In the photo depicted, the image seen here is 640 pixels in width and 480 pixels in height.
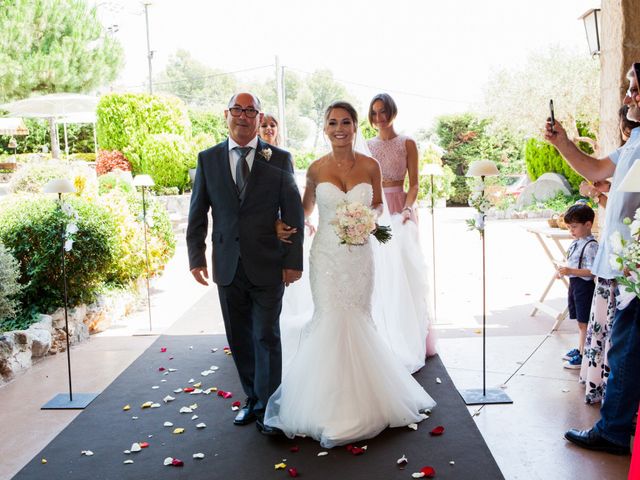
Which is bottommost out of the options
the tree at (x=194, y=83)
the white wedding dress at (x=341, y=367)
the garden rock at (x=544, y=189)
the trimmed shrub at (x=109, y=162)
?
the white wedding dress at (x=341, y=367)

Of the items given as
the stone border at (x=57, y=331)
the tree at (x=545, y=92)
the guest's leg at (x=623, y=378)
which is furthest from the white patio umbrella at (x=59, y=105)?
the guest's leg at (x=623, y=378)

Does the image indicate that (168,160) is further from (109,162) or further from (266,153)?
(266,153)

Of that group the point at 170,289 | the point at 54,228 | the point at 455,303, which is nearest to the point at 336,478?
the point at 54,228

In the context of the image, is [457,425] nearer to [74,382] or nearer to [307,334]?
[307,334]

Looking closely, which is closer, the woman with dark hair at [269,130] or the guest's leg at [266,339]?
the guest's leg at [266,339]

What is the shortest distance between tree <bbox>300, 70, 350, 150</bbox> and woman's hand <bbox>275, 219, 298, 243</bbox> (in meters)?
30.5

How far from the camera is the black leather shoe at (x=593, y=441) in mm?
3727

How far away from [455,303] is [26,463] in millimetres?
5538

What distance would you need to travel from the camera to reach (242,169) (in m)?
4.04

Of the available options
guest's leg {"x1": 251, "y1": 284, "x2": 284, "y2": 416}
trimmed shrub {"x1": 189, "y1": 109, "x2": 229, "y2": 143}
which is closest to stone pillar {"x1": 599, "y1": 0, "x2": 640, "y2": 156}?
guest's leg {"x1": 251, "y1": 284, "x2": 284, "y2": 416}

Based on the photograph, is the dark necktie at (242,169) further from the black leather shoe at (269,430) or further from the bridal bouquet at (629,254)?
the bridal bouquet at (629,254)

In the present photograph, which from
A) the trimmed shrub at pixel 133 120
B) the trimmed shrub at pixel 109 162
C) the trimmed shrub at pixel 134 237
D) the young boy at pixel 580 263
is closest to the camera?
the young boy at pixel 580 263

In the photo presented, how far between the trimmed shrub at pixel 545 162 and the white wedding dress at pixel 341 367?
47.7 feet

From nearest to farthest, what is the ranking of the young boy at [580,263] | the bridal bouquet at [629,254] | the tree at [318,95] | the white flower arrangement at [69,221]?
the bridal bouquet at [629,254] → the young boy at [580,263] → the white flower arrangement at [69,221] → the tree at [318,95]
